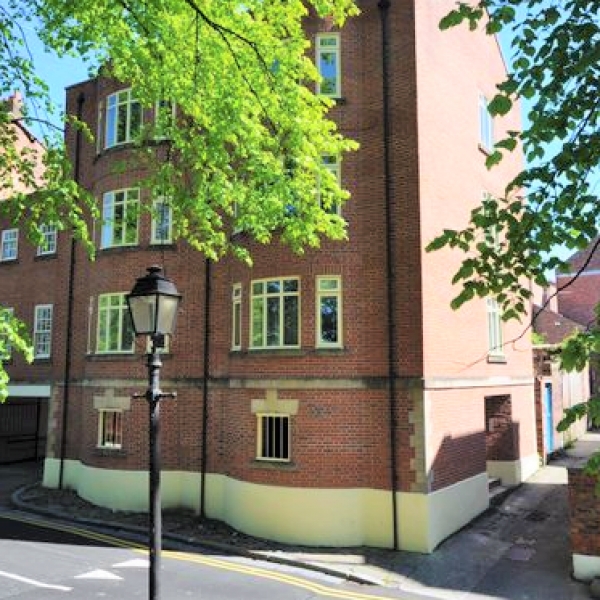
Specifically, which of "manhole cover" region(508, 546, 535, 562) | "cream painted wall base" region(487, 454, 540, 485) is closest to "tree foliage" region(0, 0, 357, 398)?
"manhole cover" region(508, 546, 535, 562)

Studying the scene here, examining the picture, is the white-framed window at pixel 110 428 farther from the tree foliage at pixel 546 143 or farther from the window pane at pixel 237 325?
the tree foliage at pixel 546 143

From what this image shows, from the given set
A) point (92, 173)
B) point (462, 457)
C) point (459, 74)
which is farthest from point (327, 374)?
point (92, 173)

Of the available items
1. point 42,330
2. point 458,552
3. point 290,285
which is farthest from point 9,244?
point 458,552

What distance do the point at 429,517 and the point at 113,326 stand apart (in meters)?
10.4

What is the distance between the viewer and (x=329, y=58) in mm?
16438

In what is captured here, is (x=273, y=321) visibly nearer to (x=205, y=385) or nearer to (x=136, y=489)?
(x=205, y=385)

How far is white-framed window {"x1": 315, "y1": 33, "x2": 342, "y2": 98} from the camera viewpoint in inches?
642

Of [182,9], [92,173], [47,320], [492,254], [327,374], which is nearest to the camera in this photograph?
[492,254]

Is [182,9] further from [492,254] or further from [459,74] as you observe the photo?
[459,74]

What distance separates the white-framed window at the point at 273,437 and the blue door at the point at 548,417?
39.9 ft

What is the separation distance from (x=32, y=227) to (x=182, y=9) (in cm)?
321

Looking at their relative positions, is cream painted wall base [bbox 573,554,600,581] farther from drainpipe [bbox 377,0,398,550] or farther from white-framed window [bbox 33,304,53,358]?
white-framed window [bbox 33,304,53,358]

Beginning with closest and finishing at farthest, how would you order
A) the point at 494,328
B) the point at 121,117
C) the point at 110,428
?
the point at 110,428
the point at 494,328
the point at 121,117

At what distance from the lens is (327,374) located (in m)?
15.0
